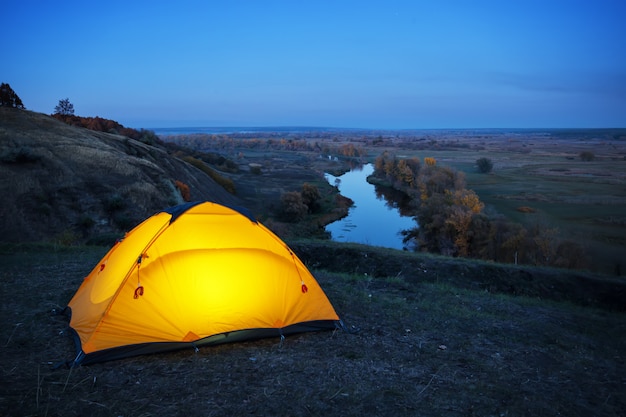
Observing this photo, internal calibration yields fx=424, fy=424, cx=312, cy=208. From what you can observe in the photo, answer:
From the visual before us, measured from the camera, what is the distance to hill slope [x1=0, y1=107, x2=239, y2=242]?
21.2 meters

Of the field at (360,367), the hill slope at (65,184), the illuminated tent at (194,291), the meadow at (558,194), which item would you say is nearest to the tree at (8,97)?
the hill slope at (65,184)

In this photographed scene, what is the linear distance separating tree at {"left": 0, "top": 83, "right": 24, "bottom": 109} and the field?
1453 inches

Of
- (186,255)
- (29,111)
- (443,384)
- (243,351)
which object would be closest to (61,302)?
(186,255)

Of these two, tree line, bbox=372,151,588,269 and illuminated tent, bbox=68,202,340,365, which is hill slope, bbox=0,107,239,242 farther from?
tree line, bbox=372,151,588,269

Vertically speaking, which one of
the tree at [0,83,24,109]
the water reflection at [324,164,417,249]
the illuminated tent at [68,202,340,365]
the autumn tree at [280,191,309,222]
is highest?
the tree at [0,83,24,109]

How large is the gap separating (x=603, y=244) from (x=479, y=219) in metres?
8.19

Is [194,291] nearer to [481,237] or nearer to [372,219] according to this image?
[481,237]

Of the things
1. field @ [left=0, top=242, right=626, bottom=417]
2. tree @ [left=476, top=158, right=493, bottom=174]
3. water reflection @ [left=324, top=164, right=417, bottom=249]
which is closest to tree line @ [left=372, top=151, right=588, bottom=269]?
water reflection @ [left=324, top=164, right=417, bottom=249]

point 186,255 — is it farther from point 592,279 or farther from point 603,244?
point 603,244

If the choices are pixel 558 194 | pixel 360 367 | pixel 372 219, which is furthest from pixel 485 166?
pixel 360 367

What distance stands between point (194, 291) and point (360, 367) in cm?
269

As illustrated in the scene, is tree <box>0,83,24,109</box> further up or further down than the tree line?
further up

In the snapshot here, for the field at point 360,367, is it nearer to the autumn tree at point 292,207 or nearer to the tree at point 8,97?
the autumn tree at point 292,207

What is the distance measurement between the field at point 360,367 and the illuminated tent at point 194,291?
229mm
